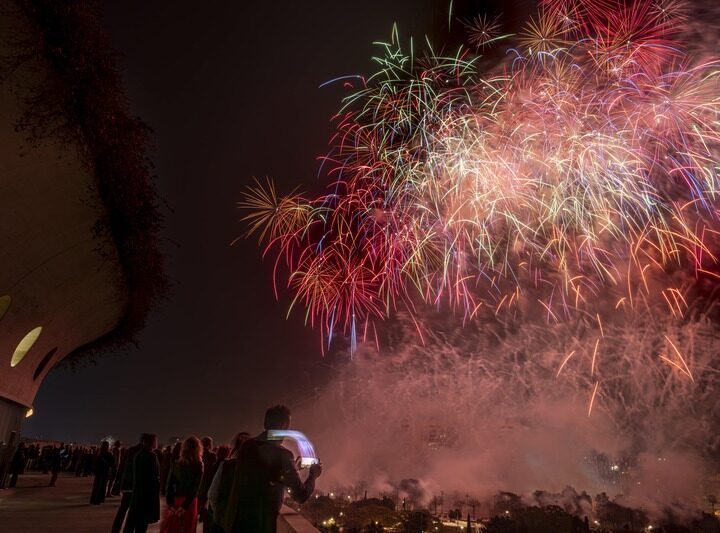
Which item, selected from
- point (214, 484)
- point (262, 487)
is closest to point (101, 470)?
point (214, 484)

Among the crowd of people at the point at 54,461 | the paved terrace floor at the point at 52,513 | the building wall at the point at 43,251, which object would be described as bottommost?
the paved terrace floor at the point at 52,513

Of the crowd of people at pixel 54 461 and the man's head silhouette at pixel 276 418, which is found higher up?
the crowd of people at pixel 54 461

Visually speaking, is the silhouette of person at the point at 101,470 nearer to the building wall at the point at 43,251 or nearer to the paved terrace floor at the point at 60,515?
the paved terrace floor at the point at 60,515

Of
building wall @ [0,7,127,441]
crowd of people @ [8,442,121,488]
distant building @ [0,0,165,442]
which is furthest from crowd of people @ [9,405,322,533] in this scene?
crowd of people @ [8,442,121,488]

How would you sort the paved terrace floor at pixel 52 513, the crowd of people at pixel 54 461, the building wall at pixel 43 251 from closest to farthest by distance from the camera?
the paved terrace floor at pixel 52 513
the building wall at pixel 43 251
the crowd of people at pixel 54 461

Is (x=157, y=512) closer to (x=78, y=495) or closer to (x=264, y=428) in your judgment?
(x=264, y=428)

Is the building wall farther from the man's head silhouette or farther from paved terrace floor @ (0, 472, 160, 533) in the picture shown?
the man's head silhouette

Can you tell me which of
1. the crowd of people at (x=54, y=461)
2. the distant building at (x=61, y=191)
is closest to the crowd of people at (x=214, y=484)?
the distant building at (x=61, y=191)
